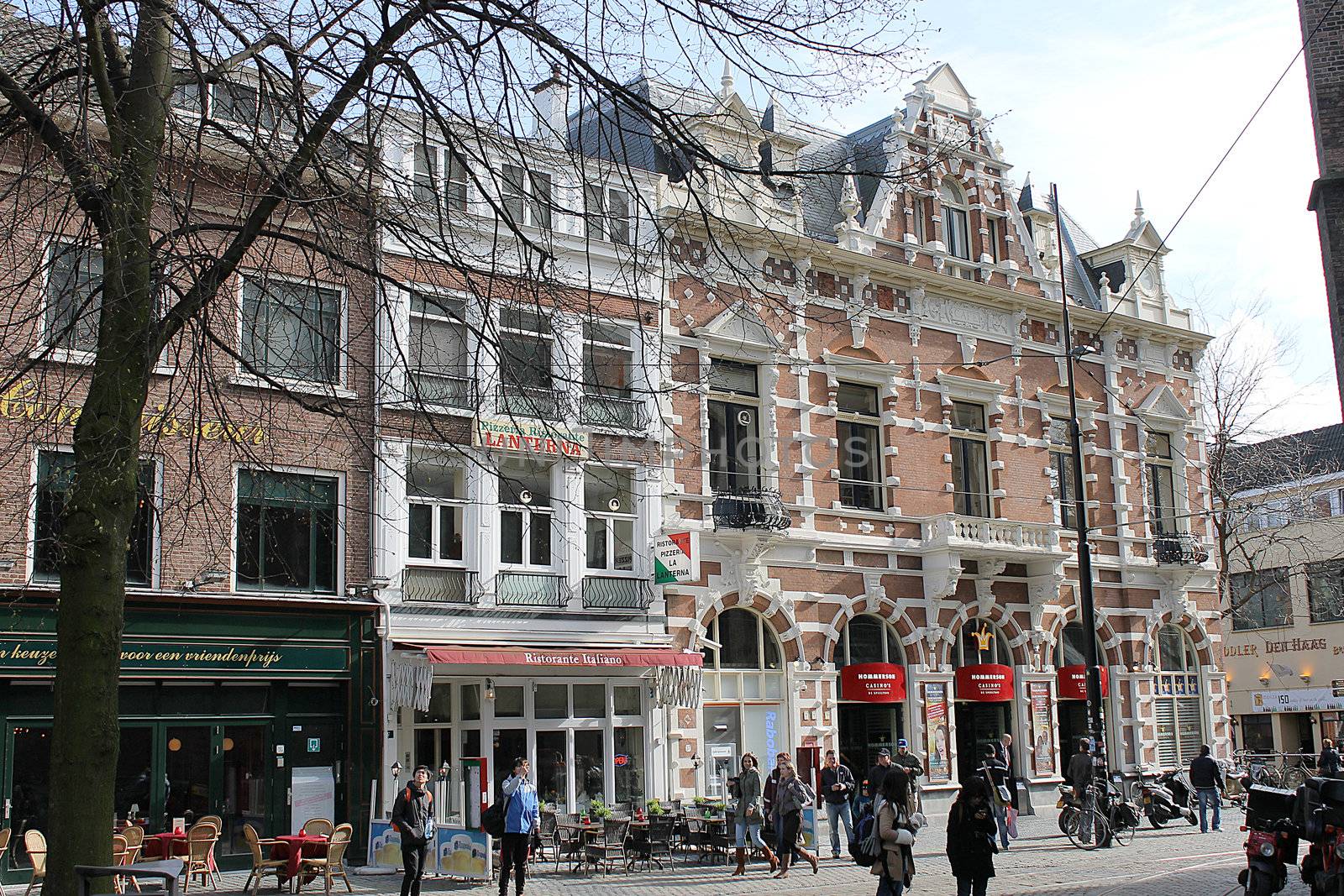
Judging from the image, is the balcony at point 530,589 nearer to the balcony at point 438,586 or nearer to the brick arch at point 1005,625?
the balcony at point 438,586

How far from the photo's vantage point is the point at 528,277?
1078 centimetres

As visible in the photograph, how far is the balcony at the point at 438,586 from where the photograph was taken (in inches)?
910

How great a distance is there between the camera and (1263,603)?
53812 millimetres

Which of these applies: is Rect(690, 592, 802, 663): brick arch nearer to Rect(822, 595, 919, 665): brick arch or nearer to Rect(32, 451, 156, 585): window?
Rect(822, 595, 919, 665): brick arch

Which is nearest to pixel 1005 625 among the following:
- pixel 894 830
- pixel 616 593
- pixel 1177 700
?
pixel 1177 700

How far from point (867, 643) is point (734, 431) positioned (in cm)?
533

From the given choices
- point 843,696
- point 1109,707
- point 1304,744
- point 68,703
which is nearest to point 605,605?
point 843,696

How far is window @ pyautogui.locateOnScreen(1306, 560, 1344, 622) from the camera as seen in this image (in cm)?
5041

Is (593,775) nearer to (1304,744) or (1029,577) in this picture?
(1029,577)

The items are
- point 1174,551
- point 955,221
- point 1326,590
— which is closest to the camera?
point 955,221

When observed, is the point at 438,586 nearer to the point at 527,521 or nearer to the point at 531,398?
the point at 527,521

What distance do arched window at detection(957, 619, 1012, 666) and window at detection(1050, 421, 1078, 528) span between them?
3.47 metres

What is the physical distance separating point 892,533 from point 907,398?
2.98 metres

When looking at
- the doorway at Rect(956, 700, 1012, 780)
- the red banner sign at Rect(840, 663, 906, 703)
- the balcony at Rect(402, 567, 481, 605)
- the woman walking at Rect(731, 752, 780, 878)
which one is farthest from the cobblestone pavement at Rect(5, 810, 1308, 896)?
the doorway at Rect(956, 700, 1012, 780)
